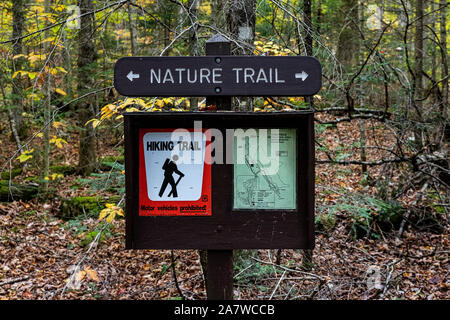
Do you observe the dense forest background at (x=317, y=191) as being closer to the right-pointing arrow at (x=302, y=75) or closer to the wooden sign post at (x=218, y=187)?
the wooden sign post at (x=218, y=187)

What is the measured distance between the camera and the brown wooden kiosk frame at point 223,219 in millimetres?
2250

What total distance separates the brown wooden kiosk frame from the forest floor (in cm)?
208

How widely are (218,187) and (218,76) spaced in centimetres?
67

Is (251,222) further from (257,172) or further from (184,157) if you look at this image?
(184,157)

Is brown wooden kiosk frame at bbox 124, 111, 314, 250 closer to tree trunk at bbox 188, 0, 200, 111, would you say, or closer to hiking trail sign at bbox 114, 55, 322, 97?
hiking trail sign at bbox 114, 55, 322, 97

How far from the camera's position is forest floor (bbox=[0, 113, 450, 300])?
15.5 feet

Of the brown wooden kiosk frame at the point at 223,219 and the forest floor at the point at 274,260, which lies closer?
the brown wooden kiosk frame at the point at 223,219

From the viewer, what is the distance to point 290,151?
2.27 metres

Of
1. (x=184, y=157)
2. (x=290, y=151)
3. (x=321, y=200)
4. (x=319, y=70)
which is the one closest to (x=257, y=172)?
(x=290, y=151)

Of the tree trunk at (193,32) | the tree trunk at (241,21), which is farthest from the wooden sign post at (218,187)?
the tree trunk at (241,21)

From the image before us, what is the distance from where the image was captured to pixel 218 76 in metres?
2.29

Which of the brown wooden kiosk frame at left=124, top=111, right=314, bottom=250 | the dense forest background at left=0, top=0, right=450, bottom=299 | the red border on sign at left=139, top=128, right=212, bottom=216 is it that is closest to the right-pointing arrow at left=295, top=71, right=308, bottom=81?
the brown wooden kiosk frame at left=124, top=111, right=314, bottom=250

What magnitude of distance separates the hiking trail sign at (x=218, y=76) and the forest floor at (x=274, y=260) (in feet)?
7.56
